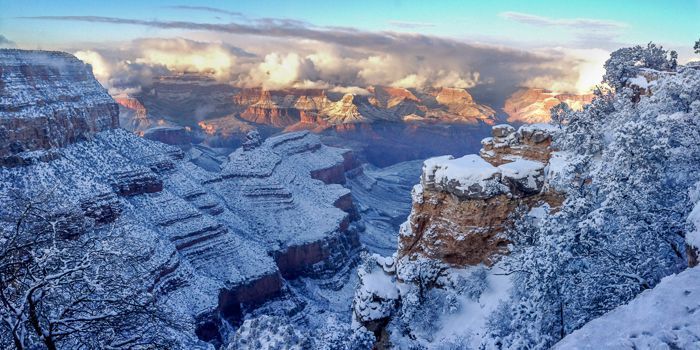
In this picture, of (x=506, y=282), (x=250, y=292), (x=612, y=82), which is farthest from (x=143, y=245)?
(x=612, y=82)

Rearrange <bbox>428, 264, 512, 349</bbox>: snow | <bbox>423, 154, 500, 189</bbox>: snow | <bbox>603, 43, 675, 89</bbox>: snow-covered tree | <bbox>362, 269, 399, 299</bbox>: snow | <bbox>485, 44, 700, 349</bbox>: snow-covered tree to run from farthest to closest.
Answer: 1. <bbox>603, 43, 675, 89</bbox>: snow-covered tree
2. <bbox>423, 154, 500, 189</bbox>: snow
3. <bbox>362, 269, 399, 299</bbox>: snow
4. <bbox>428, 264, 512, 349</bbox>: snow
5. <bbox>485, 44, 700, 349</bbox>: snow-covered tree

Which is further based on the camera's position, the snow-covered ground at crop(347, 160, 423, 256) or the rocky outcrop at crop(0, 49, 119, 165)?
the snow-covered ground at crop(347, 160, 423, 256)

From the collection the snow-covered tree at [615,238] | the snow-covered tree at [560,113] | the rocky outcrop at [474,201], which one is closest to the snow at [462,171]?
the rocky outcrop at [474,201]

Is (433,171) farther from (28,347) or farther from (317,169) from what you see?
(317,169)

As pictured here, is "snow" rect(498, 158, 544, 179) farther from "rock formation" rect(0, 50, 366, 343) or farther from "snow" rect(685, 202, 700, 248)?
"rock formation" rect(0, 50, 366, 343)

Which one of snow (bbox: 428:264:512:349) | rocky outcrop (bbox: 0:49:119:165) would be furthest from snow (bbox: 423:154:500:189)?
rocky outcrop (bbox: 0:49:119:165)

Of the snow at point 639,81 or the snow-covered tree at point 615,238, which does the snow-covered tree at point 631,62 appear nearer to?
the snow at point 639,81

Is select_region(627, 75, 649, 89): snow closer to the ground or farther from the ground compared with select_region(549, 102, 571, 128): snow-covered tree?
farther from the ground
